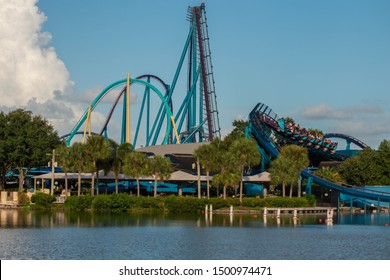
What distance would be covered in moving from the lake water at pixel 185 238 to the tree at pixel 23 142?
2892 cm

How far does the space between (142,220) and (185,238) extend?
18.0m

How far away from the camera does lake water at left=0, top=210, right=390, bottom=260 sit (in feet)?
139

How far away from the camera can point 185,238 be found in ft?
168

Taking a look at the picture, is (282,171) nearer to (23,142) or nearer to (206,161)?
(206,161)

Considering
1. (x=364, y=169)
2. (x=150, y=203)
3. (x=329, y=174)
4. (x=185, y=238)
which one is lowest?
(x=185, y=238)

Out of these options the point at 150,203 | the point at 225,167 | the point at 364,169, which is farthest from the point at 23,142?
the point at 364,169

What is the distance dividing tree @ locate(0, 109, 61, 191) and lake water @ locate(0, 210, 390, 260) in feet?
94.9

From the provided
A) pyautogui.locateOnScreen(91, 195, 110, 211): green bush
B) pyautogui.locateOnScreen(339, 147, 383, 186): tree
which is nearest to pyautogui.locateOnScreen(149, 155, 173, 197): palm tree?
pyautogui.locateOnScreen(91, 195, 110, 211): green bush

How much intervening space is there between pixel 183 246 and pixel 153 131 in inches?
2862

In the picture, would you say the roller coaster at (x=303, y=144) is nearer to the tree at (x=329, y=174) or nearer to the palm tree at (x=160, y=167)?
the tree at (x=329, y=174)

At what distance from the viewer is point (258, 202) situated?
8344cm

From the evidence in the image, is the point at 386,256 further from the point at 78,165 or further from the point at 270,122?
the point at 270,122

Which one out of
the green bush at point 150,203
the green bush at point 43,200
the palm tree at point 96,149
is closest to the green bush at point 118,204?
the green bush at point 150,203

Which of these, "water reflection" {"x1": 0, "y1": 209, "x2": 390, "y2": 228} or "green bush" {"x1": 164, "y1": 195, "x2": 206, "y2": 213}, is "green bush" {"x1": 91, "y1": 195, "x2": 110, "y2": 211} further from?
"green bush" {"x1": 164, "y1": 195, "x2": 206, "y2": 213}
